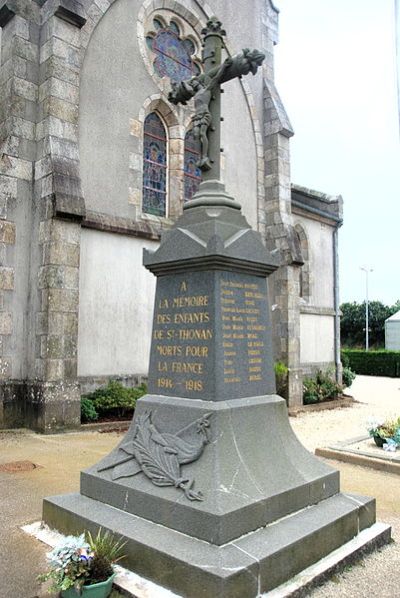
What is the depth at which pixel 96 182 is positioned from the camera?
32.0 feet

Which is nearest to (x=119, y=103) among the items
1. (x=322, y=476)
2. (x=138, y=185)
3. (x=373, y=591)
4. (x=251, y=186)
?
(x=138, y=185)

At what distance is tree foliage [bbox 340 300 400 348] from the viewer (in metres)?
46.9

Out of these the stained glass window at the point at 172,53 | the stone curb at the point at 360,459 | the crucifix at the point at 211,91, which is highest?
the stained glass window at the point at 172,53

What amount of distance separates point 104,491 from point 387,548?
2167mm

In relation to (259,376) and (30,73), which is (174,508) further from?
(30,73)

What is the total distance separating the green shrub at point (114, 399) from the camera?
9.13 metres

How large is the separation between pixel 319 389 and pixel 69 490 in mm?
9803

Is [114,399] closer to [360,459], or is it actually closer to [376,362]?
[360,459]

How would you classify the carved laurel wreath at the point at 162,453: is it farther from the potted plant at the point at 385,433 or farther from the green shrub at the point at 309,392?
the green shrub at the point at 309,392

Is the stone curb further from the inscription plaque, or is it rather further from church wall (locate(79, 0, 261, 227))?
church wall (locate(79, 0, 261, 227))

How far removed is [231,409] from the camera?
3.71 meters

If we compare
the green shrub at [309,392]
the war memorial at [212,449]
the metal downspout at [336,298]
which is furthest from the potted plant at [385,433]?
the metal downspout at [336,298]

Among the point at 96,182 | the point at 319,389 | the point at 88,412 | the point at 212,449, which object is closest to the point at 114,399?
the point at 88,412

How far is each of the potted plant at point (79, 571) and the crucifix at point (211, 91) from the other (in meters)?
3.03
